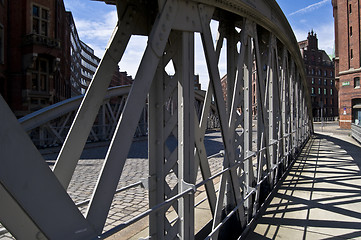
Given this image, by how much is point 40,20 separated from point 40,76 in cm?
421

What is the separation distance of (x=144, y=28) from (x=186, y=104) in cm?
84

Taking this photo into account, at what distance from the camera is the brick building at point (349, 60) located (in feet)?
103

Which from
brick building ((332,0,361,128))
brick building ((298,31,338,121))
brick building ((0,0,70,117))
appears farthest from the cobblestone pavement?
brick building ((298,31,338,121))

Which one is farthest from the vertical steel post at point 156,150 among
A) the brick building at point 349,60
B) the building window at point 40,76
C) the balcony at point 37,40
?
the brick building at point 349,60

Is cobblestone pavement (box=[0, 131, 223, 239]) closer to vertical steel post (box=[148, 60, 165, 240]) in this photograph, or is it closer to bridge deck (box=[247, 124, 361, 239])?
vertical steel post (box=[148, 60, 165, 240])

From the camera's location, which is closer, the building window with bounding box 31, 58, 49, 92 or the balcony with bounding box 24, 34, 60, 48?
the balcony with bounding box 24, 34, 60, 48

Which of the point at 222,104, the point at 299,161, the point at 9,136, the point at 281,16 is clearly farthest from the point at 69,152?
the point at 299,161

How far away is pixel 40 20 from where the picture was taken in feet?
69.7

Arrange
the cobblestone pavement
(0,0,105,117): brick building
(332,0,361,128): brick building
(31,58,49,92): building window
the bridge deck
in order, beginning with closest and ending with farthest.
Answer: the bridge deck → the cobblestone pavement → (0,0,105,117): brick building → (31,58,49,92): building window → (332,0,361,128): brick building

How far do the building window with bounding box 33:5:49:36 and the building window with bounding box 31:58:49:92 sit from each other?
220 centimetres

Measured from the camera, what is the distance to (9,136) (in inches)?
46.6

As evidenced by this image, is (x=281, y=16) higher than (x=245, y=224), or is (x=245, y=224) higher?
(x=281, y=16)

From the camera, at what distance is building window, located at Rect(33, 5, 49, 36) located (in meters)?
→ 21.1

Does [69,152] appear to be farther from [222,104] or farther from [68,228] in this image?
[222,104]
